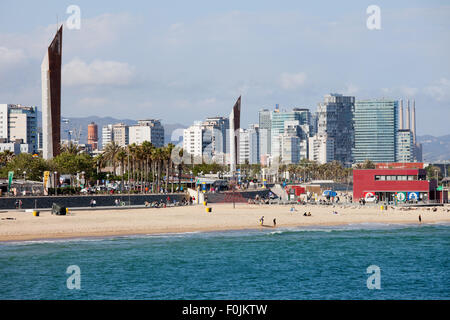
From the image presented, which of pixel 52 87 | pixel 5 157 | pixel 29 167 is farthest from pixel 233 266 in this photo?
pixel 5 157

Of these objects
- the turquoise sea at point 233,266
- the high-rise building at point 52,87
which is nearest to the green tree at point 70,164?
the high-rise building at point 52,87

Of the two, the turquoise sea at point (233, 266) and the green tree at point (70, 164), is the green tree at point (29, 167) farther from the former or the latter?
the turquoise sea at point (233, 266)

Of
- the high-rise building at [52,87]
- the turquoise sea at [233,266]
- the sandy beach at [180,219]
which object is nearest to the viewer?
the turquoise sea at [233,266]

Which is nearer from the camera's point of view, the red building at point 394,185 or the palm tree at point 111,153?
the red building at point 394,185

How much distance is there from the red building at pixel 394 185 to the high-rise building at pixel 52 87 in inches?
1861

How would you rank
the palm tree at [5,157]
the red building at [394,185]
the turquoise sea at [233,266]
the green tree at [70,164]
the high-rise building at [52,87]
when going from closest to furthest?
the turquoise sea at [233,266] → the red building at [394,185] → the high-rise building at [52,87] → the green tree at [70,164] → the palm tree at [5,157]

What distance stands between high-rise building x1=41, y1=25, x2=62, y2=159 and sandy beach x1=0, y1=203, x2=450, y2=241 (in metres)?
27.6

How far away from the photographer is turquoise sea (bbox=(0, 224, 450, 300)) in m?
37.1

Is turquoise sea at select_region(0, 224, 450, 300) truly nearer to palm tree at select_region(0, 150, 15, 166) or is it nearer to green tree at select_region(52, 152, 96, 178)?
green tree at select_region(52, 152, 96, 178)

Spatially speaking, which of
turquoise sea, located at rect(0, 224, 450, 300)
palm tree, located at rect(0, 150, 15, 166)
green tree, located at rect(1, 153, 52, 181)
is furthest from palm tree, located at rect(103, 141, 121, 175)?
turquoise sea, located at rect(0, 224, 450, 300)

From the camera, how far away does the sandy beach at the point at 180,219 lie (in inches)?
2217
